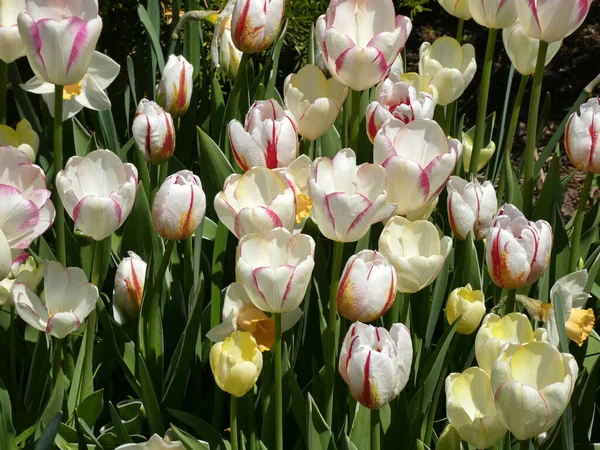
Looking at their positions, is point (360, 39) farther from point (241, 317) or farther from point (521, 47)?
point (241, 317)

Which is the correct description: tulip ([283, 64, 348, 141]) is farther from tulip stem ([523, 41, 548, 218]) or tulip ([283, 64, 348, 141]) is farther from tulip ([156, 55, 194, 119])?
tulip stem ([523, 41, 548, 218])

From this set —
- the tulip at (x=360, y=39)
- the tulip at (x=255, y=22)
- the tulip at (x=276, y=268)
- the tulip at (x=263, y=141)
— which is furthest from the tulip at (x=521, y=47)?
the tulip at (x=276, y=268)

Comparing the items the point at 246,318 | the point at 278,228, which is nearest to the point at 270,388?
the point at 246,318

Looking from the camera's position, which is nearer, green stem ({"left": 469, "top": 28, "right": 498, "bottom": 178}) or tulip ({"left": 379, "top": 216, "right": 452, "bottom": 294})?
tulip ({"left": 379, "top": 216, "right": 452, "bottom": 294})

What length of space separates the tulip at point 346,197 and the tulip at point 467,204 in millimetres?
251

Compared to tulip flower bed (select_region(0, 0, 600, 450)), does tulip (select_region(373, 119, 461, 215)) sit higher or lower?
higher

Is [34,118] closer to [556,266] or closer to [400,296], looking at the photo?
[400,296]

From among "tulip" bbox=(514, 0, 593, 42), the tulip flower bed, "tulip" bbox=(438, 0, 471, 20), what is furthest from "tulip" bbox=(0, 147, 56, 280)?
"tulip" bbox=(438, 0, 471, 20)

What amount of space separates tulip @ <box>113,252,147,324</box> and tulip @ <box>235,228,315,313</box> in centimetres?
39

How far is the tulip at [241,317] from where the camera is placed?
118cm

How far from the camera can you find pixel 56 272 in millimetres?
1299

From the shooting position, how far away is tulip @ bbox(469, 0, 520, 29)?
1.57 metres

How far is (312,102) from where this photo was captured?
1.48 meters

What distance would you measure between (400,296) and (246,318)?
28cm
